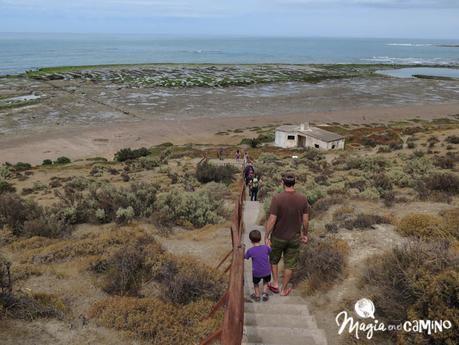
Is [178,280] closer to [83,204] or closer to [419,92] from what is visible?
[83,204]

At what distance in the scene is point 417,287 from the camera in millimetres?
5105

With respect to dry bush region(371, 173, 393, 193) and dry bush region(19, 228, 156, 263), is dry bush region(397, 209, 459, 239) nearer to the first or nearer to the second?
dry bush region(371, 173, 393, 193)

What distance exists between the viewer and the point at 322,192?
42.2ft

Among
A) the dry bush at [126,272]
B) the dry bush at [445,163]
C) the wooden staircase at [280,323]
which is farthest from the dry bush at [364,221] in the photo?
the dry bush at [445,163]

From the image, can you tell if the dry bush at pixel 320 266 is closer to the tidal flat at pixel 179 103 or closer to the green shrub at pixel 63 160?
the green shrub at pixel 63 160

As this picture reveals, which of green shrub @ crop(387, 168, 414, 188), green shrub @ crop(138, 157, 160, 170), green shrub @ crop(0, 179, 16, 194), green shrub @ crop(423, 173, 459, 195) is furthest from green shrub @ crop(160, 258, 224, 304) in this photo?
green shrub @ crop(138, 157, 160, 170)

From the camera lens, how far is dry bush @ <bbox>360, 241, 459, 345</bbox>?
465 centimetres

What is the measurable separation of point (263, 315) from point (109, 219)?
7374mm

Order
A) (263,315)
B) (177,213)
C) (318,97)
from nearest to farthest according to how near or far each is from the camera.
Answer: (263,315) → (177,213) → (318,97)

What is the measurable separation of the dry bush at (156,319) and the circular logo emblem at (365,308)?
81.6 inches

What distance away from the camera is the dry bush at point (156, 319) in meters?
5.55

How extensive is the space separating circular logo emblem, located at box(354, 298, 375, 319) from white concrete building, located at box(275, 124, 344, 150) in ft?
98.8

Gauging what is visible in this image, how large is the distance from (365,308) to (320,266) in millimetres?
1275

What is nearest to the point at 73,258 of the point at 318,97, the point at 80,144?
the point at 80,144
